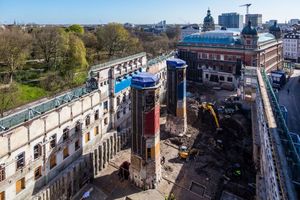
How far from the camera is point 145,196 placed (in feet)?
100

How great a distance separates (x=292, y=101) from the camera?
2333 inches

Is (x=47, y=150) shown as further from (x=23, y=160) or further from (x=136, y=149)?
(x=136, y=149)

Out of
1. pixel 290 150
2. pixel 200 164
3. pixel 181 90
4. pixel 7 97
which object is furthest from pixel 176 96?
pixel 7 97

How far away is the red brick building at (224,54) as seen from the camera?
68312 mm

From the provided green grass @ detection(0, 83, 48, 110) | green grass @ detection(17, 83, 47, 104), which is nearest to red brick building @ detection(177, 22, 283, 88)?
green grass @ detection(17, 83, 47, 104)

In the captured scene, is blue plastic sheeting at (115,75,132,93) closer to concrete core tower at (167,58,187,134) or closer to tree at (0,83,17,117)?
concrete core tower at (167,58,187,134)

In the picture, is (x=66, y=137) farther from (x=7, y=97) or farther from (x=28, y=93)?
(x=28, y=93)

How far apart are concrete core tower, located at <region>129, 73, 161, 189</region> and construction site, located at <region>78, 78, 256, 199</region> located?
152 centimetres

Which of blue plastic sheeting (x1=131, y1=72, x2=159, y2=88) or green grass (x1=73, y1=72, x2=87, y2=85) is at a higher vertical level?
blue plastic sheeting (x1=131, y1=72, x2=159, y2=88)

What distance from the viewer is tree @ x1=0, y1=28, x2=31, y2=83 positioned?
54000 mm

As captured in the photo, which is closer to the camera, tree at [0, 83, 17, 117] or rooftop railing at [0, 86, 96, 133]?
rooftop railing at [0, 86, 96, 133]

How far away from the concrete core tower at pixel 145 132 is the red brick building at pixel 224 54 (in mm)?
43704

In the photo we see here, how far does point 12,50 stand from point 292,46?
363 ft

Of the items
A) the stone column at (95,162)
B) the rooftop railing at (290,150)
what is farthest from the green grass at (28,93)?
the rooftop railing at (290,150)
